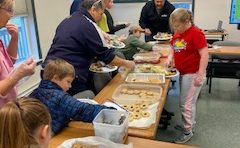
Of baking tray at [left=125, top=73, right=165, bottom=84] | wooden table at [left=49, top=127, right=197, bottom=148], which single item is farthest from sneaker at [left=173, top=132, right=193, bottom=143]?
wooden table at [left=49, top=127, right=197, bottom=148]

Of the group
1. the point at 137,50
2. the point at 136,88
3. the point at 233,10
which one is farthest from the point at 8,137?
the point at 233,10

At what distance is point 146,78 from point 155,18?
189 centimetres

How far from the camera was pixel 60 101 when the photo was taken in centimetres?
145

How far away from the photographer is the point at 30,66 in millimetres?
1321

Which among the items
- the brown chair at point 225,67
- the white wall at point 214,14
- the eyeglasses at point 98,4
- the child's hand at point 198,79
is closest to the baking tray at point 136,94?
the child's hand at point 198,79

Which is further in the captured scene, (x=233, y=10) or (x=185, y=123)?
(x=233, y=10)

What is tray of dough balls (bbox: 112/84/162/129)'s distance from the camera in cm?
160

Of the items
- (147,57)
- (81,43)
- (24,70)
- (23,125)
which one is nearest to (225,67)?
(147,57)

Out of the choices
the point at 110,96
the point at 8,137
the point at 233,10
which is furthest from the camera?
the point at 233,10

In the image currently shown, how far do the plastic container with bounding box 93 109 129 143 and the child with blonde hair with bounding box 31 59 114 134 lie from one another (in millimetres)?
50

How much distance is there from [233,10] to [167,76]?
8.59 ft

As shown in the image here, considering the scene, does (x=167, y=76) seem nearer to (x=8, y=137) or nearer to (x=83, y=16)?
(x=83, y=16)

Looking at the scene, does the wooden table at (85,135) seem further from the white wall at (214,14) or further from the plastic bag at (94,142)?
the white wall at (214,14)

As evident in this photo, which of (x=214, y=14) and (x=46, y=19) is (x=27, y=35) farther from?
(x=214, y=14)
